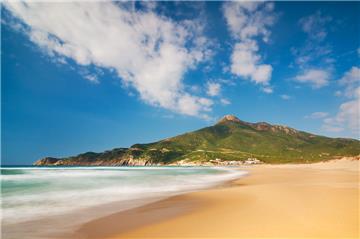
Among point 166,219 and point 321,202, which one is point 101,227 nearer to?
point 166,219

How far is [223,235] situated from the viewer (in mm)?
6492

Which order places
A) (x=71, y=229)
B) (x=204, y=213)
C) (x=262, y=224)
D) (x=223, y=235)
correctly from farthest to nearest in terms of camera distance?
(x=204, y=213) → (x=71, y=229) → (x=262, y=224) → (x=223, y=235)

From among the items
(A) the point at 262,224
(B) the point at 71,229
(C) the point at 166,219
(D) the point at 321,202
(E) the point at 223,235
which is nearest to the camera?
(E) the point at 223,235

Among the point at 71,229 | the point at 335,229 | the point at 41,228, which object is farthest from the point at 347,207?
the point at 41,228

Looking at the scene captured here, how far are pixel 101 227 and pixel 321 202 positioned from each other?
9.70 meters

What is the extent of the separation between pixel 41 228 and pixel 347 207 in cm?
1184

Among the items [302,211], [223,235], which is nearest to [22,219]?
[223,235]

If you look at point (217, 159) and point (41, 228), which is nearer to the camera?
point (41, 228)

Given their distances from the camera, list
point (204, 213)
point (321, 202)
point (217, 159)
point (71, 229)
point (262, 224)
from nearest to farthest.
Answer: point (262, 224), point (71, 229), point (204, 213), point (321, 202), point (217, 159)

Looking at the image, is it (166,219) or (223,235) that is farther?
(166,219)

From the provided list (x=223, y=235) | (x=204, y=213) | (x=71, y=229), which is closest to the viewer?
(x=223, y=235)

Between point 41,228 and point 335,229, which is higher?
point 335,229

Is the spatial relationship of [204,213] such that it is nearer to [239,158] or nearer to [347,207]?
[347,207]

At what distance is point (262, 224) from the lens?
24.1 ft
